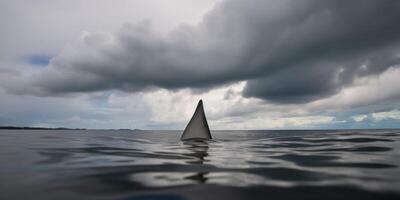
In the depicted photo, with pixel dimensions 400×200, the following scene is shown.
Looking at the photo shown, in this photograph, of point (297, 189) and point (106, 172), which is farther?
point (106, 172)

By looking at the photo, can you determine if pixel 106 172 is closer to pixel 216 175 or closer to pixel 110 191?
pixel 110 191

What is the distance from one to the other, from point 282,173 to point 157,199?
14.1 feet

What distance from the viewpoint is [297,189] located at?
6.04 m

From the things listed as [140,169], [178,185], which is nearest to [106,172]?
[140,169]

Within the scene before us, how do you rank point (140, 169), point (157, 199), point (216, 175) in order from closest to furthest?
point (157, 199), point (216, 175), point (140, 169)

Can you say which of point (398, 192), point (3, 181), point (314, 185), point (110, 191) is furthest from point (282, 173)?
point (3, 181)

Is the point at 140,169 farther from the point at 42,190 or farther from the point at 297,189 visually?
the point at 297,189

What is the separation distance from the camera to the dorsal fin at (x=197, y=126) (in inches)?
1113

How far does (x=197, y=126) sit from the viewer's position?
28625 millimetres

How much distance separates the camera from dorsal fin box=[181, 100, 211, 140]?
28281 millimetres

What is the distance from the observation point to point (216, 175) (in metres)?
7.79

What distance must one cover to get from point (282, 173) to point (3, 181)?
7.33m

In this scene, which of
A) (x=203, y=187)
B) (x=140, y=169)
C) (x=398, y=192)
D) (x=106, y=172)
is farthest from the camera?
(x=140, y=169)

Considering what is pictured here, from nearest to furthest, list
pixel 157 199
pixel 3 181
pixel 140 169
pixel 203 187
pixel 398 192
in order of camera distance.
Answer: pixel 157 199 → pixel 398 192 → pixel 203 187 → pixel 3 181 → pixel 140 169
